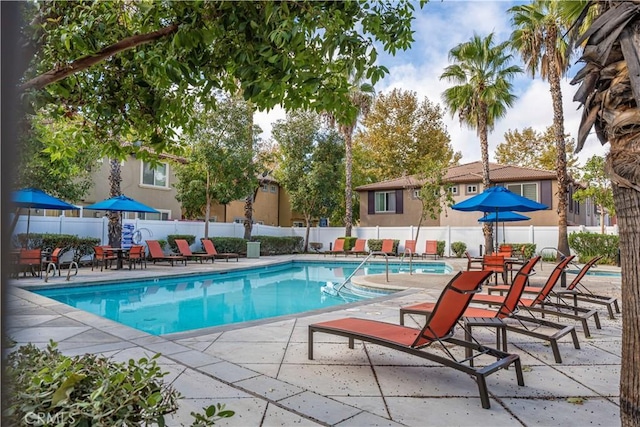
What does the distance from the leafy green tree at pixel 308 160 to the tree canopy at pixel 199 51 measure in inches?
840

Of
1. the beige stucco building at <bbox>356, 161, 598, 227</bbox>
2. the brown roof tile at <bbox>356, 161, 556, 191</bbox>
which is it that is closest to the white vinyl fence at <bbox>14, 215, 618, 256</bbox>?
the beige stucco building at <bbox>356, 161, 598, 227</bbox>

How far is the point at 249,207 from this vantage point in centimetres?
2352

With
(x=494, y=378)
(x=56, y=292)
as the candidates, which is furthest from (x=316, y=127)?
(x=494, y=378)

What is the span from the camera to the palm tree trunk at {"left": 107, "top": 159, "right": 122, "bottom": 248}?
54.8 ft

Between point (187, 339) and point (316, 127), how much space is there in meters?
21.0

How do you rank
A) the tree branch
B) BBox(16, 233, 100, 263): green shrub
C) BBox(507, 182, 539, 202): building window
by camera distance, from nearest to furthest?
the tree branch → BBox(16, 233, 100, 263): green shrub → BBox(507, 182, 539, 202): building window

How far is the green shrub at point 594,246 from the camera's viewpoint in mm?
17922

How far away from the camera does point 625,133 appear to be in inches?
88.0

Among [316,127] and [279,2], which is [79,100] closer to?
[279,2]

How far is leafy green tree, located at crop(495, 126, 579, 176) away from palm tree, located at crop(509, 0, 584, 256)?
21.3 metres

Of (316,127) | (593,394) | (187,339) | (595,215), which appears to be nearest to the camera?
(593,394)

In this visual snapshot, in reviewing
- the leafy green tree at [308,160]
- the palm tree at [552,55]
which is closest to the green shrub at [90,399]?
the palm tree at [552,55]

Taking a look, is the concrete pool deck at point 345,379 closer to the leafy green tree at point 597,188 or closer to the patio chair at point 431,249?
the patio chair at point 431,249

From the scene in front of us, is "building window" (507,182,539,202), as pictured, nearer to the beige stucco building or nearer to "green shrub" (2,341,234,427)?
the beige stucco building
